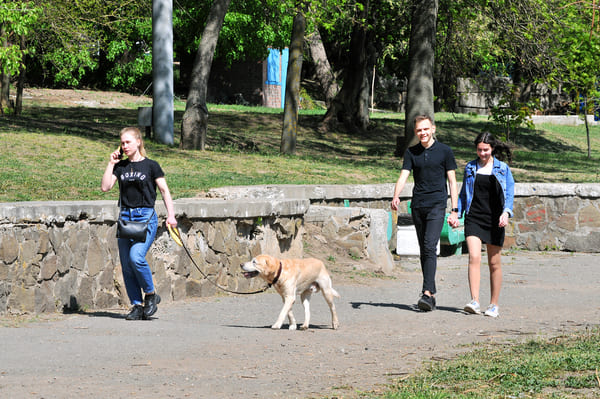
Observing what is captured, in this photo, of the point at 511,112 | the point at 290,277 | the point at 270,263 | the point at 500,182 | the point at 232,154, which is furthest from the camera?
the point at 511,112

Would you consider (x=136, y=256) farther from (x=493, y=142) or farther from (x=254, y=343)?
(x=493, y=142)

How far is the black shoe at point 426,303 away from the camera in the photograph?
8.82 metres

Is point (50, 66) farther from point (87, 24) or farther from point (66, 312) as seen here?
point (66, 312)

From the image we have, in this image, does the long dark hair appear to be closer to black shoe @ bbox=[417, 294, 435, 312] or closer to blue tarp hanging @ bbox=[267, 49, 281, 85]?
→ black shoe @ bbox=[417, 294, 435, 312]

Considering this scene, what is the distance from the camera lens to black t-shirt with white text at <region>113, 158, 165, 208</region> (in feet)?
25.6

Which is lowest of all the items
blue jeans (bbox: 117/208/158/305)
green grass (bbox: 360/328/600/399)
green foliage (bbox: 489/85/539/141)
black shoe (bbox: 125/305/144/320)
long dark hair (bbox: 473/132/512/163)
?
black shoe (bbox: 125/305/144/320)

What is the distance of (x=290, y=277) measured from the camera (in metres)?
7.73

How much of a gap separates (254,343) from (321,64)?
28205 millimetres

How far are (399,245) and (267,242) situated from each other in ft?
11.9

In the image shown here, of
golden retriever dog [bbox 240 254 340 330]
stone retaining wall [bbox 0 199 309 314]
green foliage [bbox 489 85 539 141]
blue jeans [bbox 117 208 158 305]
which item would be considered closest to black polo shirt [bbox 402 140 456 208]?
golden retriever dog [bbox 240 254 340 330]

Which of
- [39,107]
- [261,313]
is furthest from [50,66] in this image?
[261,313]

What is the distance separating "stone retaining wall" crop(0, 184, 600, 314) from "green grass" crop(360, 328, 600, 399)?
3836 mm

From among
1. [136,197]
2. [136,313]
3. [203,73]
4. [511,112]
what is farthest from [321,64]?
[136,313]

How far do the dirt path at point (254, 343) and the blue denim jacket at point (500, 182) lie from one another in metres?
1.11
